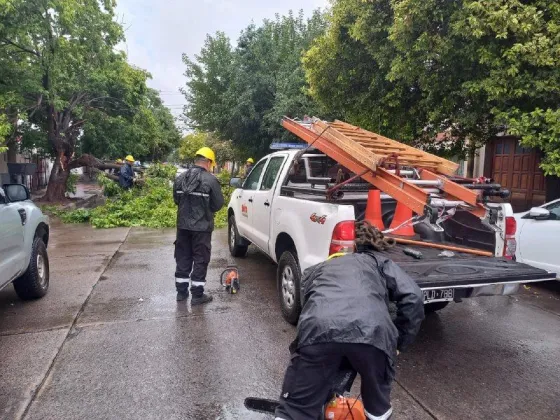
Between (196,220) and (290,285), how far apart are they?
1286 mm

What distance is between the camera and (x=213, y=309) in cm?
502

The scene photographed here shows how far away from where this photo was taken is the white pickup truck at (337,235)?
362 cm

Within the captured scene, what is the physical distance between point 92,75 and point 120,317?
38.7 ft

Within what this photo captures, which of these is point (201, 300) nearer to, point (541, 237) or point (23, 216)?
point (23, 216)

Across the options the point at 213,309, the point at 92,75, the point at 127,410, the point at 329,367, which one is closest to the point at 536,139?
the point at 213,309

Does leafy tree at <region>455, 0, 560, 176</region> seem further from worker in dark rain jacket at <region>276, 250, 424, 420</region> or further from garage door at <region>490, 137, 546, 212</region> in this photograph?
garage door at <region>490, 137, 546, 212</region>

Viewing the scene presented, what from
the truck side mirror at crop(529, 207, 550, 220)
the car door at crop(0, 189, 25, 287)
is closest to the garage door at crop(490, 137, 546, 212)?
the truck side mirror at crop(529, 207, 550, 220)

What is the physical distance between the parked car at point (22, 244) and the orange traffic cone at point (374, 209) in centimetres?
355

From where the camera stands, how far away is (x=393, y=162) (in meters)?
4.34

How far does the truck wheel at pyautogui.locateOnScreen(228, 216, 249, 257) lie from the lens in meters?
7.41

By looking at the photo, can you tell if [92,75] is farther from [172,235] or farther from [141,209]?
[172,235]

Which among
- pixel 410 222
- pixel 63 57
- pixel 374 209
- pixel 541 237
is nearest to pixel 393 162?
pixel 374 209

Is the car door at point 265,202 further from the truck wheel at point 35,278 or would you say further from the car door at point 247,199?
the truck wheel at point 35,278

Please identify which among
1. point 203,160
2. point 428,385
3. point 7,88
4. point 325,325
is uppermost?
point 7,88
